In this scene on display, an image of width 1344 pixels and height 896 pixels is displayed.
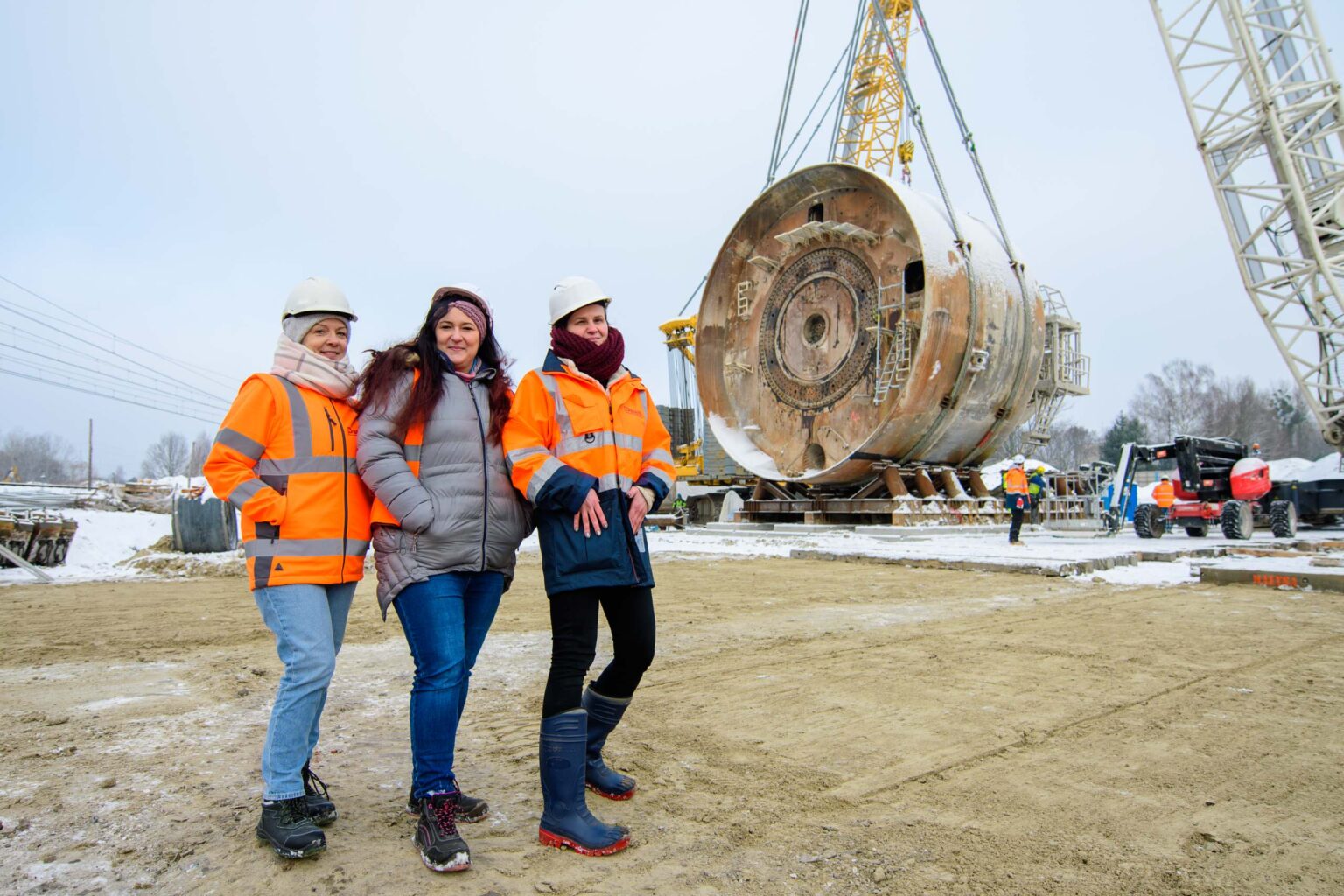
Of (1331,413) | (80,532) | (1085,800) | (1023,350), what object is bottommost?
(1085,800)

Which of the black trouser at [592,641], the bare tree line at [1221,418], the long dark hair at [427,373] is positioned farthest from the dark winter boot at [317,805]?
the bare tree line at [1221,418]

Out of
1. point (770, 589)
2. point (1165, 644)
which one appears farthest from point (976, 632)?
point (770, 589)

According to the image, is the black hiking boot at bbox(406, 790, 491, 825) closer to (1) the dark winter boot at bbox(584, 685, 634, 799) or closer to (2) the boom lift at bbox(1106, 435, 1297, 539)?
(1) the dark winter boot at bbox(584, 685, 634, 799)

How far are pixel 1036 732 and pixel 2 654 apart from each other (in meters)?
5.71

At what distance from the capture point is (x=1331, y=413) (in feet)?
49.4

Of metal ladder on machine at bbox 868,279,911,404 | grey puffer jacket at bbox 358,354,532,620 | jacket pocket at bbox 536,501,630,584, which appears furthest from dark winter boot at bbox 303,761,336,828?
metal ladder on machine at bbox 868,279,911,404

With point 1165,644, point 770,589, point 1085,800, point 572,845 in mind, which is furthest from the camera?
point 770,589

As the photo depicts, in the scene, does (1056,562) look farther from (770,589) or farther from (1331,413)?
(1331,413)

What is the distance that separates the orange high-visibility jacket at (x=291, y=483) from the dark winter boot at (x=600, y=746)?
33.3 inches

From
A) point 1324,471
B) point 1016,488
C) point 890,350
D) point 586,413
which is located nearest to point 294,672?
point 586,413

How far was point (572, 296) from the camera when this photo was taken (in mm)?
2621

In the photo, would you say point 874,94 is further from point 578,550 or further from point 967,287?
point 578,550

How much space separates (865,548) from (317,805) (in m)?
10.1

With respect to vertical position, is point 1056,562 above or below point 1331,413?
below
